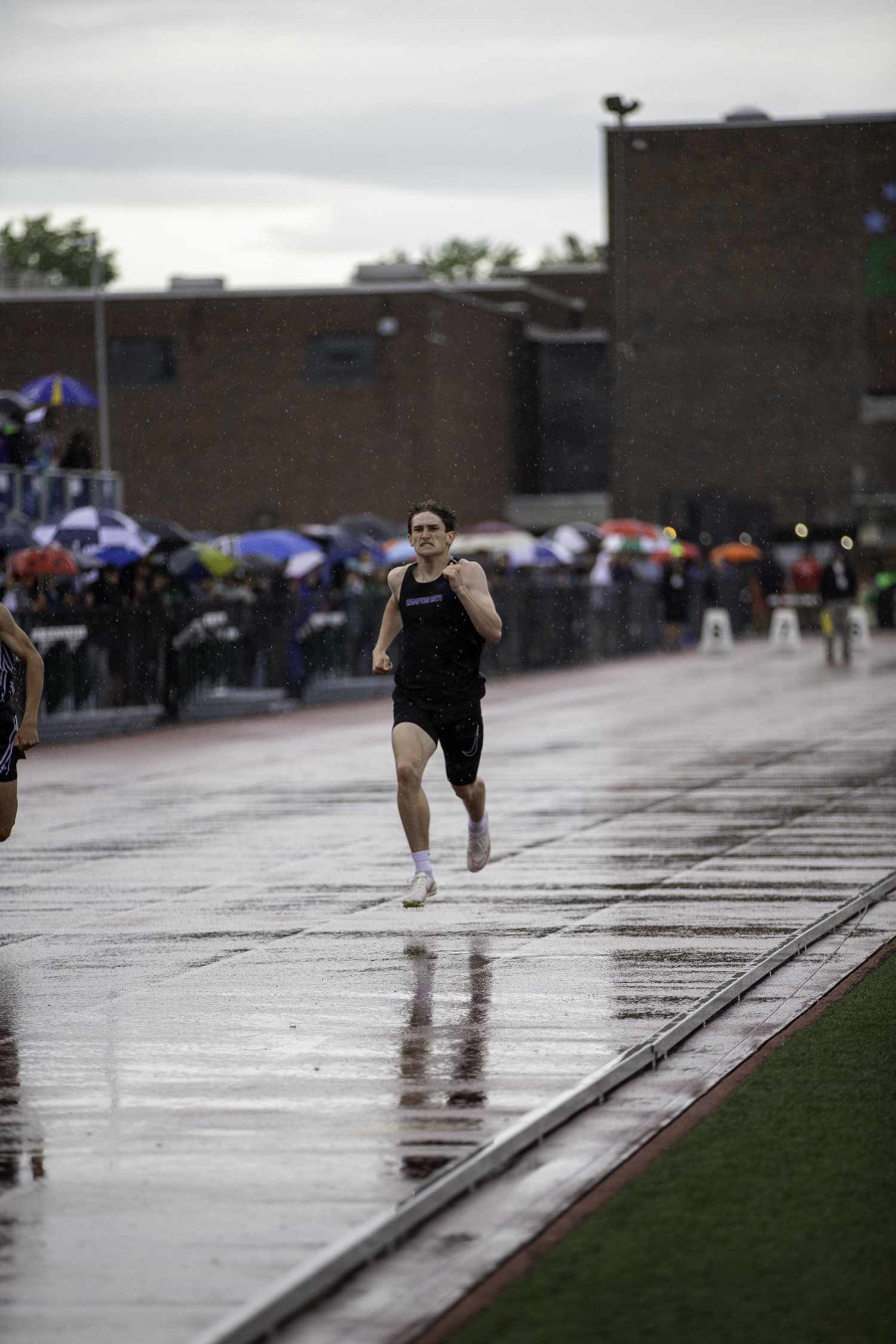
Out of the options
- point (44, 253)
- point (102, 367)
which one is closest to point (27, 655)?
point (102, 367)

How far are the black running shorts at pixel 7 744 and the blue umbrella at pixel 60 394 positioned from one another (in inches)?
807

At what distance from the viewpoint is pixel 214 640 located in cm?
2606

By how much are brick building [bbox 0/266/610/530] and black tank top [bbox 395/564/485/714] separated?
4491 cm

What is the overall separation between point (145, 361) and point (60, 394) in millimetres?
26974

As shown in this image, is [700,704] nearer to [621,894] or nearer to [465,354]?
[621,894]

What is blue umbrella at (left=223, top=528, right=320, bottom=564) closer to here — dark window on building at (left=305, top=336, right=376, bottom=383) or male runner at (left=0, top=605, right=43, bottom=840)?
male runner at (left=0, top=605, right=43, bottom=840)

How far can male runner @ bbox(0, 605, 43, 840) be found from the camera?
9.43 meters

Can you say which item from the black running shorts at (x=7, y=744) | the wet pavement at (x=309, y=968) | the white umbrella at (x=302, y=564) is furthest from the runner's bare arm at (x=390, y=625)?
the white umbrella at (x=302, y=564)

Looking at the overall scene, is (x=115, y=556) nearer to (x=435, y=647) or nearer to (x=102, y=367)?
(x=435, y=647)

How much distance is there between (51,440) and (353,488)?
86.1ft

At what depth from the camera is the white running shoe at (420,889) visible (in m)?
10.0

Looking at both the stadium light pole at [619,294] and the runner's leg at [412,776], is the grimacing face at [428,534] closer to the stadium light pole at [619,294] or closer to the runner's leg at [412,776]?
the runner's leg at [412,776]

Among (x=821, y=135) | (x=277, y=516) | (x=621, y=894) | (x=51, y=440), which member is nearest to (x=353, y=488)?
(x=277, y=516)

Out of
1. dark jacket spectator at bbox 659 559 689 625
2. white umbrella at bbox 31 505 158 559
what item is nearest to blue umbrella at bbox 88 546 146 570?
white umbrella at bbox 31 505 158 559
